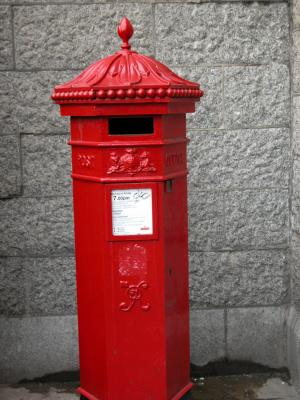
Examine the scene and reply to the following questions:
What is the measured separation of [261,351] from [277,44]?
7.27ft

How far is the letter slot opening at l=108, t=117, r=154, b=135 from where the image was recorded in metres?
3.15

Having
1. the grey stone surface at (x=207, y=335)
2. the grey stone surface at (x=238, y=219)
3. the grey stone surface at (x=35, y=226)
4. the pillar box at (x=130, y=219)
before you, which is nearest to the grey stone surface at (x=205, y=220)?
the grey stone surface at (x=238, y=219)

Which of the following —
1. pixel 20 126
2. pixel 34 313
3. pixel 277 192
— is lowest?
pixel 34 313

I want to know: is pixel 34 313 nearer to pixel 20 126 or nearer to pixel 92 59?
pixel 20 126

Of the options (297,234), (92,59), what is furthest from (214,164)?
(92,59)

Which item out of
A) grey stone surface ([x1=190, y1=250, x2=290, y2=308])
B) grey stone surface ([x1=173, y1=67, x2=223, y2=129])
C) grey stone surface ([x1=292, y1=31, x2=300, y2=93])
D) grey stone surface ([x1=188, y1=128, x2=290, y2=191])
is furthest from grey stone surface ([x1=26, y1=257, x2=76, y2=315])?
grey stone surface ([x1=292, y1=31, x2=300, y2=93])

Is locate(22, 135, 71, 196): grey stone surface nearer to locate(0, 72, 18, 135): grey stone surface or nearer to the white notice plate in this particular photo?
locate(0, 72, 18, 135): grey stone surface

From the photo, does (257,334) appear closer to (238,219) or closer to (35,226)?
(238,219)

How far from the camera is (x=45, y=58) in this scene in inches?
170

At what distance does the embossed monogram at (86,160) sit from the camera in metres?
3.03

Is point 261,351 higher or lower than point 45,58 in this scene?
lower

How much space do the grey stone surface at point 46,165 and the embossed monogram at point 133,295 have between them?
1.53 m

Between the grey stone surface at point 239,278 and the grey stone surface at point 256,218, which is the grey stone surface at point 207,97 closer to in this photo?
the grey stone surface at point 256,218

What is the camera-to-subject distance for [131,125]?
10.7 feet
